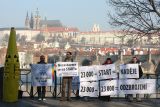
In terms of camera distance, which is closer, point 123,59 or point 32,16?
point 123,59

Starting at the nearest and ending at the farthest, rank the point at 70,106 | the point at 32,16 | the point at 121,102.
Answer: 1. the point at 70,106
2. the point at 121,102
3. the point at 32,16

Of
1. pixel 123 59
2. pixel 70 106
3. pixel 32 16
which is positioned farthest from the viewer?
pixel 32 16

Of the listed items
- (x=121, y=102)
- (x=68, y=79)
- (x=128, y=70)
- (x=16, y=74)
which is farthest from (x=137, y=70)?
(x=16, y=74)

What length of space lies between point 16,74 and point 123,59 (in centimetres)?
7956

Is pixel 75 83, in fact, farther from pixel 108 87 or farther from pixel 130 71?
pixel 130 71

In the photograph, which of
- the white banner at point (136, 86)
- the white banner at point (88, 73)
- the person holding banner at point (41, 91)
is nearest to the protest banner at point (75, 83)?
the white banner at point (88, 73)

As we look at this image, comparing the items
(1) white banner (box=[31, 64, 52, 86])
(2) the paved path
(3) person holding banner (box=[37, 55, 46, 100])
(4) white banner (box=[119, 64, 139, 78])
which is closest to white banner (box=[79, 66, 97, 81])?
(2) the paved path

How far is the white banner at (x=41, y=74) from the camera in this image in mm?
12744

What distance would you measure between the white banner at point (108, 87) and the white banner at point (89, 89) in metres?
0.18

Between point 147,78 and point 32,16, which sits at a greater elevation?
point 32,16

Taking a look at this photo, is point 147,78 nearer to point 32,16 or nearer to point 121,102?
point 121,102

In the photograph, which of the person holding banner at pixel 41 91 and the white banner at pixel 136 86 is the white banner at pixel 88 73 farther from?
the person holding banner at pixel 41 91

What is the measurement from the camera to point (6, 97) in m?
11.8

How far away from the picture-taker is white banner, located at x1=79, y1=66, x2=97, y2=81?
41.2 ft
